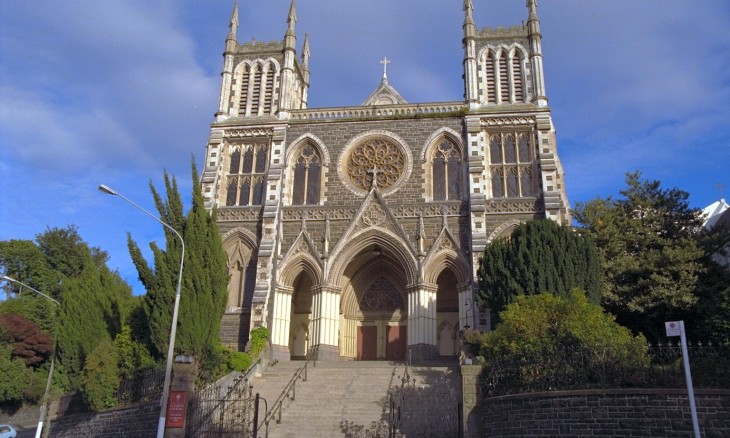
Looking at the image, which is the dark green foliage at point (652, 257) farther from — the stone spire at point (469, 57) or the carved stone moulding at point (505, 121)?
the stone spire at point (469, 57)

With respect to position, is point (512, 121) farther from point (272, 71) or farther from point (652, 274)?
point (272, 71)

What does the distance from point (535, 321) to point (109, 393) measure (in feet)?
45.5

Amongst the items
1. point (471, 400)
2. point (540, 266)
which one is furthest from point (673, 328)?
point (540, 266)

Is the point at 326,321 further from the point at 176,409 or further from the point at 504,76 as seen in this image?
the point at 504,76

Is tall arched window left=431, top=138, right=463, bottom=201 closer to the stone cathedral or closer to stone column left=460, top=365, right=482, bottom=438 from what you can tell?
the stone cathedral

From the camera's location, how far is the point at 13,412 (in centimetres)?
3444

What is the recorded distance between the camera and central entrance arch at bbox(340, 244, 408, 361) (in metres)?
30.2

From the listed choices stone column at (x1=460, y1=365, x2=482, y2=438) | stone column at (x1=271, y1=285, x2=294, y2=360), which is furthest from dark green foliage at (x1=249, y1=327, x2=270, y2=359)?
stone column at (x1=460, y1=365, x2=482, y2=438)

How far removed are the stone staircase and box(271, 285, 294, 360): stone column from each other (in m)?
1.15

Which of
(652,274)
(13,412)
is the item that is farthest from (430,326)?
Result: (13,412)

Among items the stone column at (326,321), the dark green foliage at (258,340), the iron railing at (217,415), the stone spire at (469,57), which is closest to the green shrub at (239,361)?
the dark green foliage at (258,340)

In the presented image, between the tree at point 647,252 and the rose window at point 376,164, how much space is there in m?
→ 8.31

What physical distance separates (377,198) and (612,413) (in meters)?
16.6

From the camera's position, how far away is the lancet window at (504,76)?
3183 cm
